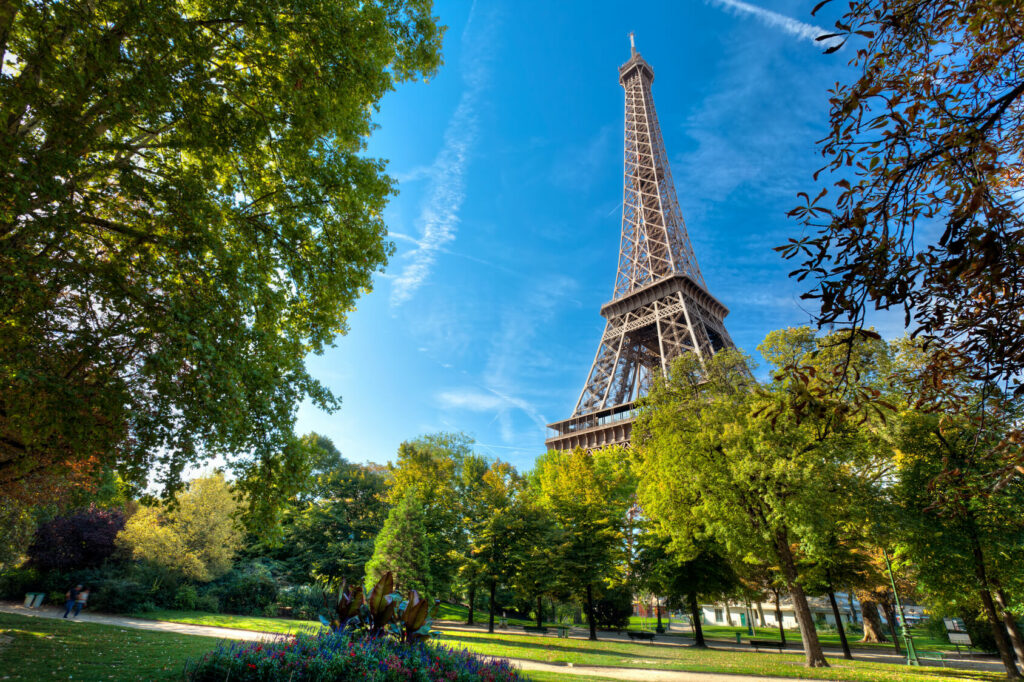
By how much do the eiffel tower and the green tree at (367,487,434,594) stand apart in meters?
25.1

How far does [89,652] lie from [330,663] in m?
6.34

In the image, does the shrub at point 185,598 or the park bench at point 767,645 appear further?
the park bench at point 767,645

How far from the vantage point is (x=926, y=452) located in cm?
1504

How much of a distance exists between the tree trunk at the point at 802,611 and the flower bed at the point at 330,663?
11804 mm

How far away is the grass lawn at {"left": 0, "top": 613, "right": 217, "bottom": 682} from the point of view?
7.09m

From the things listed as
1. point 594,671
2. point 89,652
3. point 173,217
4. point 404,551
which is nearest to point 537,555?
point 404,551

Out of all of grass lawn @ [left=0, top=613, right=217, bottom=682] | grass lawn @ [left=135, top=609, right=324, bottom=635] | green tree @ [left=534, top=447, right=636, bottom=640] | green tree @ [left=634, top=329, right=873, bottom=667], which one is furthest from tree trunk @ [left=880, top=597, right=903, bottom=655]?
grass lawn @ [left=0, top=613, right=217, bottom=682]

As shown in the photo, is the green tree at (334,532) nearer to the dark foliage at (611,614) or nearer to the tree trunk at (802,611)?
the dark foliage at (611,614)

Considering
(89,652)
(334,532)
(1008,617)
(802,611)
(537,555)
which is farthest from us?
(334,532)

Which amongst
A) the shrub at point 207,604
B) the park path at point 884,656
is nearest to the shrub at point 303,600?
the shrub at point 207,604

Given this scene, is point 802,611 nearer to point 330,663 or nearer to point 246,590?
point 330,663

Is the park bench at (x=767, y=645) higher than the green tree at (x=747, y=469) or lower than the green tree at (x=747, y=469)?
lower

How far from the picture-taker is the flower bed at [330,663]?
6.72 m

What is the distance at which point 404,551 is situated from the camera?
1647 centimetres
